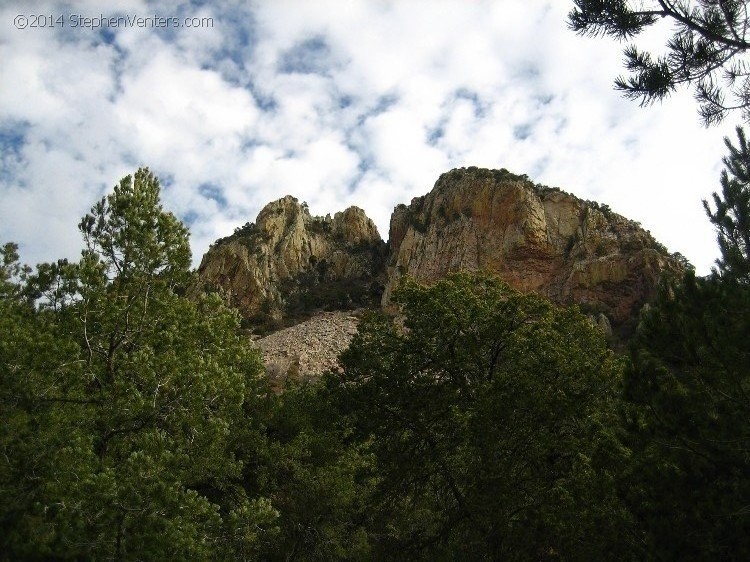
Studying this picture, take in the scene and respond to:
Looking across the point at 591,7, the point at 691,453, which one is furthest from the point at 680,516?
the point at 591,7

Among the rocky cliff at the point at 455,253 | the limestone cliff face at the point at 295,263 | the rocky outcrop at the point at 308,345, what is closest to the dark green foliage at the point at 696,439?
the rocky outcrop at the point at 308,345

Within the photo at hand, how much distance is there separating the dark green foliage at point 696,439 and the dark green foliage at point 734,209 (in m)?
2.89

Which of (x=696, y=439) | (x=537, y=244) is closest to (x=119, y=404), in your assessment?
(x=696, y=439)

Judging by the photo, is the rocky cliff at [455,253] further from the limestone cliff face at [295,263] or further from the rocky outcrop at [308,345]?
the rocky outcrop at [308,345]

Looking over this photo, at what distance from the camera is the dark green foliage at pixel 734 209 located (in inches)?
406

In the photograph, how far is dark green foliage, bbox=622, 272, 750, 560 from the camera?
6676 mm

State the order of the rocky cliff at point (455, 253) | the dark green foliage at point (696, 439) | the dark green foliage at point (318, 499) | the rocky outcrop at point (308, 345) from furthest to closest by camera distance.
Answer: the rocky cliff at point (455, 253) < the rocky outcrop at point (308, 345) < the dark green foliage at point (318, 499) < the dark green foliage at point (696, 439)

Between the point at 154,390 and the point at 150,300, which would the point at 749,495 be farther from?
the point at 150,300

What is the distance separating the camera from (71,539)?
22.4 ft

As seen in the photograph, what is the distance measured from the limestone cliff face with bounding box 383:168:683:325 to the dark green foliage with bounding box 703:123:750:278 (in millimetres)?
42240

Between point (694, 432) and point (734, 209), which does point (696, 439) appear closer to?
point (694, 432)

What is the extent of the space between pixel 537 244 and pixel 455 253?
8663 mm

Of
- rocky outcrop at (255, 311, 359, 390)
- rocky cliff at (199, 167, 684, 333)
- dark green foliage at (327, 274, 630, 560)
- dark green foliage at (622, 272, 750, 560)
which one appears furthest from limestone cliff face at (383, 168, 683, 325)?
dark green foliage at (622, 272, 750, 560)

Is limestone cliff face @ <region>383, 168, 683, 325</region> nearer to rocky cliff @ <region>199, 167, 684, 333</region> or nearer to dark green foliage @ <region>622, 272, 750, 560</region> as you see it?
rocky cliff @ <region>199, 167, 684, 333</region>
